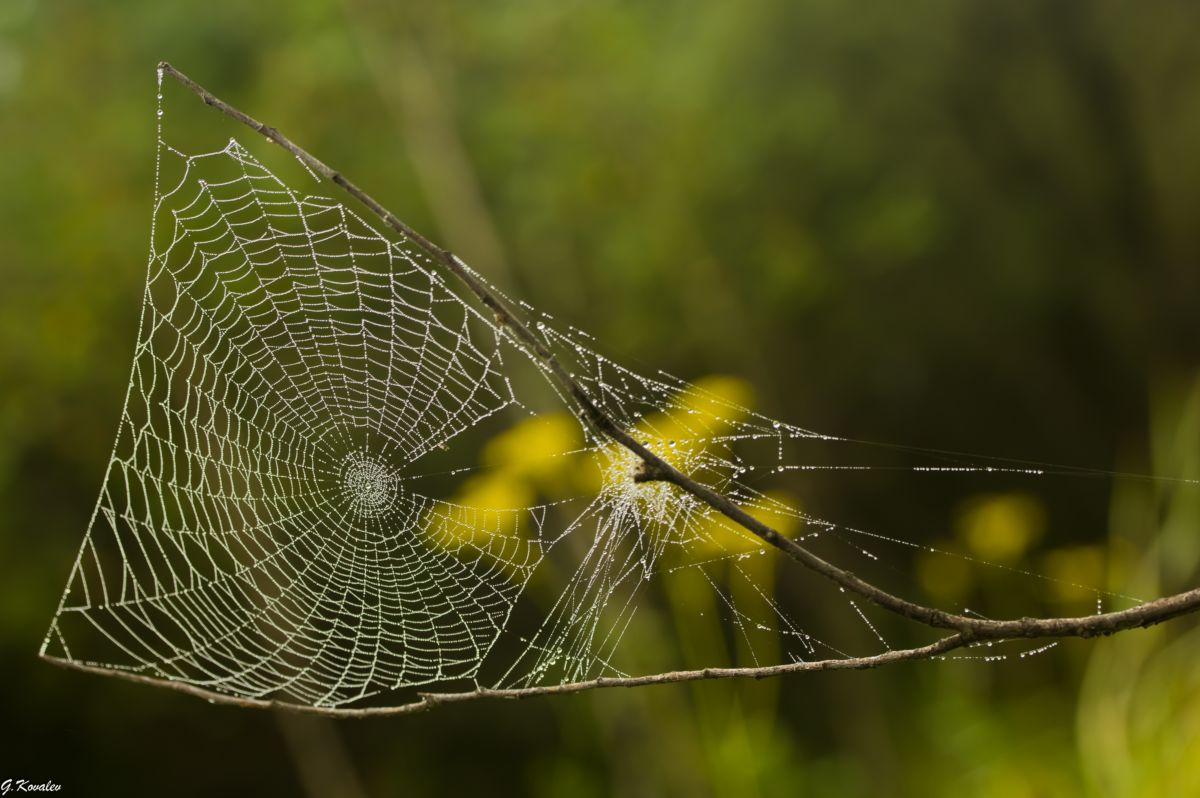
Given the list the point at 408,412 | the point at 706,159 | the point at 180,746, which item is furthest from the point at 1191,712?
the point at 180,746

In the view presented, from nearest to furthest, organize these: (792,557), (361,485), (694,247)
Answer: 1. (792,557)
2. (361,485)
3. (694,247)

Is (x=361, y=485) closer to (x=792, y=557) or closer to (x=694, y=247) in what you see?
(x=792, y=557)

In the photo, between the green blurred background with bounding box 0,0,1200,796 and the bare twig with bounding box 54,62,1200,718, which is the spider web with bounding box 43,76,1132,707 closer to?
the green blurred background with bounding box 0,0,1200,796

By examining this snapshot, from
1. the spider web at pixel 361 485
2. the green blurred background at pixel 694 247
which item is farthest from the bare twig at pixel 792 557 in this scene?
the green blurred background at pixel 694 247

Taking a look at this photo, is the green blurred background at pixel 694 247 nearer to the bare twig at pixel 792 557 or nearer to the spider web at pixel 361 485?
the spider web at pixel 361 485

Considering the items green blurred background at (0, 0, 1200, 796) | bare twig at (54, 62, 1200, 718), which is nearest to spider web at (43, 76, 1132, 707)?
green blurred background at (0, 0, 1200, 796)

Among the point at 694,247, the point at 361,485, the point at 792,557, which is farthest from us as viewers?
the point at 694,247

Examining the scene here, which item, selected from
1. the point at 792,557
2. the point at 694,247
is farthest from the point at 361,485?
the point at 694,247

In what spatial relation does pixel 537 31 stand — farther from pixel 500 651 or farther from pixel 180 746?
pixel 180 746
